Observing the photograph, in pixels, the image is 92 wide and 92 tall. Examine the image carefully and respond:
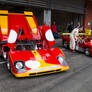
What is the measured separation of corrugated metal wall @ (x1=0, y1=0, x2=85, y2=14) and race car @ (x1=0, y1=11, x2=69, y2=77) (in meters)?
2.76

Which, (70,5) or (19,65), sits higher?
(70,5)

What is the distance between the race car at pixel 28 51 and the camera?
389 cm

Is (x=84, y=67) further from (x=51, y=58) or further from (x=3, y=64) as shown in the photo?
(x=3, y=64)

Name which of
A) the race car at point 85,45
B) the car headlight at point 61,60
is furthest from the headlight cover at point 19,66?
the race car at point 85,45

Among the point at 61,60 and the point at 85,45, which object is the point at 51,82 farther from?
the point at 85,45

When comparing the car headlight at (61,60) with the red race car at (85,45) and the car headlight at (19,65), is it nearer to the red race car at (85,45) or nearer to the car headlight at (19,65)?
the car headlight at (19,65)

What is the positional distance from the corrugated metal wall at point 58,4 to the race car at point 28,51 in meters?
2.76

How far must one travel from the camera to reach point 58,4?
477 inches

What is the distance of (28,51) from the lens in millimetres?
4668

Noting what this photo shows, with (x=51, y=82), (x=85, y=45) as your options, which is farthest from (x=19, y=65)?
(x=85, y=45)

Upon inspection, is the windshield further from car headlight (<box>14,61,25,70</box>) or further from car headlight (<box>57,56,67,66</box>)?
car headlight (<box>14,61,25,70</box>)

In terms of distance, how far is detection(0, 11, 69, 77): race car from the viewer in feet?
12.8

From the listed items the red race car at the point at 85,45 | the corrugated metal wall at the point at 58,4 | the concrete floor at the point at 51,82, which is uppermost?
the corrugated metal wall at the point at 58,4

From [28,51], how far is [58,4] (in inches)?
337
